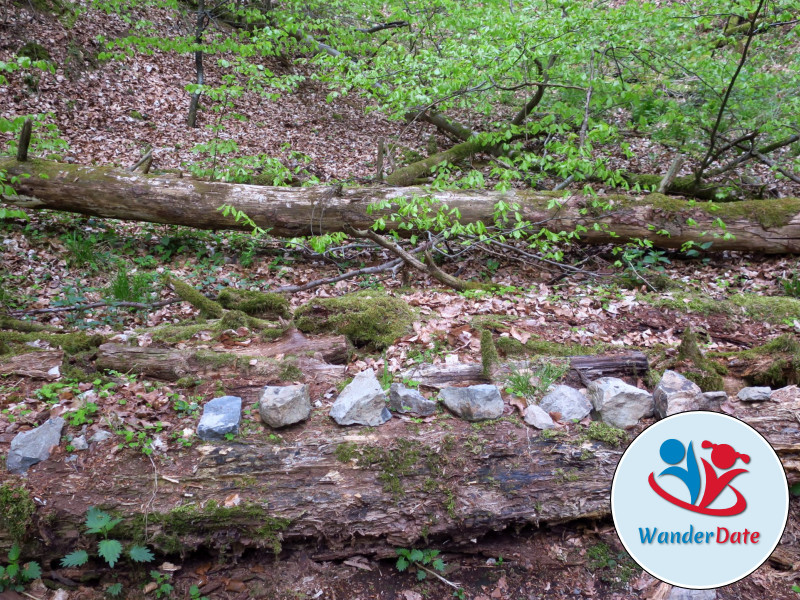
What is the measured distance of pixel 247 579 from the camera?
8.07 ft

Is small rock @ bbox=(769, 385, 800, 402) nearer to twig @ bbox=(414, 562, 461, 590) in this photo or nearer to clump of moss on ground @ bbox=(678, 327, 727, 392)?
clump of moss on ground @ bbox=(678, 327, 727, 392)

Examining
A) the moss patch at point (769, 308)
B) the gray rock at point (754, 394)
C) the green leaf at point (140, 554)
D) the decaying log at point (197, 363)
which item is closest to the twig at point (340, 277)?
the decaying log at point (197, 363)

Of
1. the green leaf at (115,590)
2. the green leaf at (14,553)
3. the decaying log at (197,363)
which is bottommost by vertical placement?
the green leaf at (115,590)

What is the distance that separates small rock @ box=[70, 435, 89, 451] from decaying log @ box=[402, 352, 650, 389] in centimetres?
188

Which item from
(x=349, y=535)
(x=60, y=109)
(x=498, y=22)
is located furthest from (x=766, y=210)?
(x=60, y=109)

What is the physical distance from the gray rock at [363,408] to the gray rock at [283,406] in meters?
0.19

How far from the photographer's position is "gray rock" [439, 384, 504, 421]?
9.25 feet

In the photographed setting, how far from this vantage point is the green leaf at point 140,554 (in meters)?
2.31

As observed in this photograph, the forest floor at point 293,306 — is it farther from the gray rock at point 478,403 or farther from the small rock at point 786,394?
the small rock at point 786,394

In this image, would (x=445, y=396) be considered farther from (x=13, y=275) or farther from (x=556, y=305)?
(x=13, y=275)

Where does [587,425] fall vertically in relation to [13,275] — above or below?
above

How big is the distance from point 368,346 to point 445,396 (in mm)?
988

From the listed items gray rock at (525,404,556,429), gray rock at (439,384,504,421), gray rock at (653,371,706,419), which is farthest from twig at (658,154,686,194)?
gray rock at (439,384,504,421)

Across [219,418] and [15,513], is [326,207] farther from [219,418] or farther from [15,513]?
[15,513]
